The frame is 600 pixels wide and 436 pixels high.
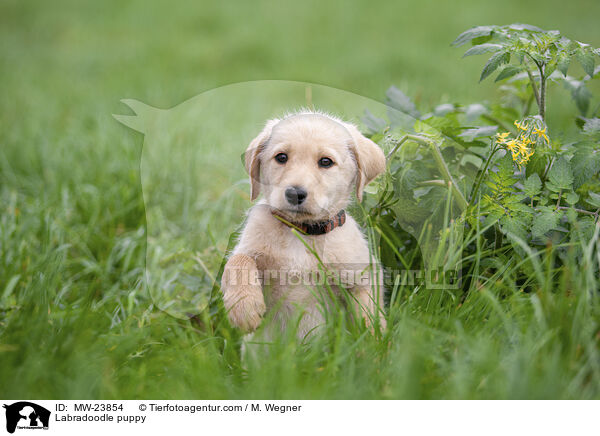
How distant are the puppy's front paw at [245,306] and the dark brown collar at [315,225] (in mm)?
297

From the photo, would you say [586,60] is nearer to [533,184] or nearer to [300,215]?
[533,184]

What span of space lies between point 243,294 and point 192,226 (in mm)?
1438

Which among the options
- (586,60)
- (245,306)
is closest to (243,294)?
(245,306)

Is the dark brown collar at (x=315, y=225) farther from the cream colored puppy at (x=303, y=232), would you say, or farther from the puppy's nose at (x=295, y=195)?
the puppy's nose at (x=295, y=195)

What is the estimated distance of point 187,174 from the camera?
3.63m

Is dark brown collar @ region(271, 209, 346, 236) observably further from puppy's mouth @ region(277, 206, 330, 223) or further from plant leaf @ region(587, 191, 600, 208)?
plant leaf @ region(587, 191, 600, 208)

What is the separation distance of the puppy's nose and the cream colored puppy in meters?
0.01

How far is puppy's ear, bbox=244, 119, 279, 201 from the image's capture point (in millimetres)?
2162

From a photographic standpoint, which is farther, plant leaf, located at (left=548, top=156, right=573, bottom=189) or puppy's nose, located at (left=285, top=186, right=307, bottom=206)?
plant leaf, located at (left=548, top=156, right=573, bottom=189)

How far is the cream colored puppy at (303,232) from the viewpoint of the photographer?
6.74ft
